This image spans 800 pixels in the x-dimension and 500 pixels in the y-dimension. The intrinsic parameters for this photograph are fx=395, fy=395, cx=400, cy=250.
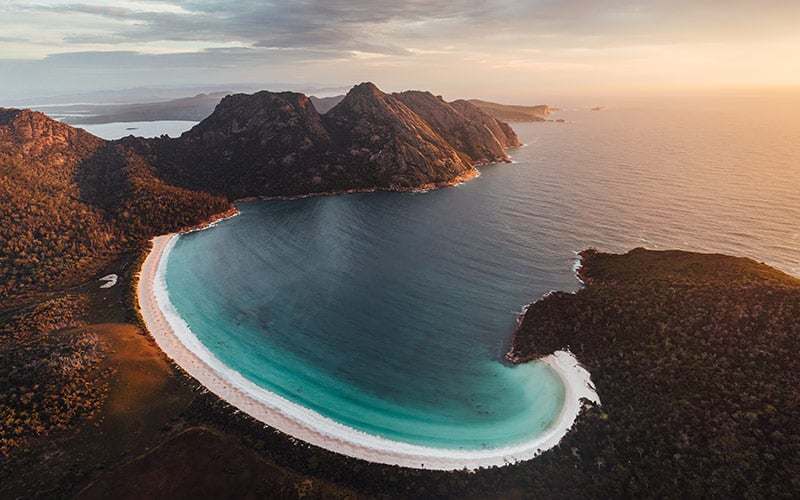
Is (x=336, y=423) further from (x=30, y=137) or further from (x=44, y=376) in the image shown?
(x=30, y=137)

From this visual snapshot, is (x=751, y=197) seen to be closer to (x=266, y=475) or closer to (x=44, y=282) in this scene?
(x=266, y=475)

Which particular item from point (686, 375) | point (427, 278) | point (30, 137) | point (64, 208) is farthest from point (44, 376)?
point (30, 137)

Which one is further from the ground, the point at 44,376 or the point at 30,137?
the point at 30,137

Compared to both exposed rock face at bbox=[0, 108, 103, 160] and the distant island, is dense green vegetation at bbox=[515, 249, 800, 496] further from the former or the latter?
exposed rock face at bbox=[0, 108, 103, 160]

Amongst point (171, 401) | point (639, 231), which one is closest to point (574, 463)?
point (171, 401)

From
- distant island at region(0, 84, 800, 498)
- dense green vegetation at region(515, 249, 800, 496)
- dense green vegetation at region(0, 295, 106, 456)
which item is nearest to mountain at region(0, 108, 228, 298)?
distant island at region(0, 84, 800, 498)

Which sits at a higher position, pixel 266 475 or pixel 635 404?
pixel 635 404

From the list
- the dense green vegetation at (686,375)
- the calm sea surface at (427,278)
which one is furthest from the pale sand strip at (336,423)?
the dense green vegetation at (686,375)
